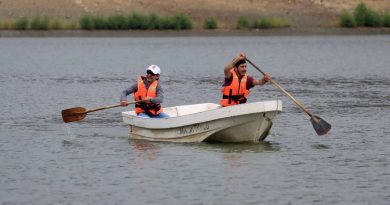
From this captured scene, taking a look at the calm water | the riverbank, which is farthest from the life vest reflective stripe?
the riverbank

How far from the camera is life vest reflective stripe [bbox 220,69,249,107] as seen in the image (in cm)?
2409

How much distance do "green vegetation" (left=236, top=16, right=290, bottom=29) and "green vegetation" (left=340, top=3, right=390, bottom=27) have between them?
4.37 meters

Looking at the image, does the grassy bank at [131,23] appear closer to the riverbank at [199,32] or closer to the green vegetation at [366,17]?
the riverbank at [199,32]

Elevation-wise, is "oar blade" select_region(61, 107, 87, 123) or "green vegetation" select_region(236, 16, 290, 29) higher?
"oar blade" select_region(61, 107, 87, 123)

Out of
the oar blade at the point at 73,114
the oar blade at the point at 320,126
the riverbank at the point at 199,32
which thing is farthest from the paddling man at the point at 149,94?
the riverbank at the point at 199,32

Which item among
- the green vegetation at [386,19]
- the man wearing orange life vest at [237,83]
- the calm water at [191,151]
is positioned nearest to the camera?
the calm water at [191,151]

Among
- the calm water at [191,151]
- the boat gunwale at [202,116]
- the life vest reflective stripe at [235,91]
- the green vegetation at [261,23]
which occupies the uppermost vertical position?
the life vest reflective stripe at [235,91]

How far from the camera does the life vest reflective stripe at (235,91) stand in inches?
949

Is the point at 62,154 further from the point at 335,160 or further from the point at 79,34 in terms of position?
the point at 79,34

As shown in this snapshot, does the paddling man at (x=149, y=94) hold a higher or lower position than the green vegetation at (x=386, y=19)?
higher

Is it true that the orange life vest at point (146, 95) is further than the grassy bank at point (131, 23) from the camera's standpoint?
No

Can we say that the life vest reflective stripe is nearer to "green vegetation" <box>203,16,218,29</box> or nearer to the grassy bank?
the grassy bank

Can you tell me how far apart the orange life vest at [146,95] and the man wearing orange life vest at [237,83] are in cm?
147

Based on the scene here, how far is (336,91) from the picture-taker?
3925cm
